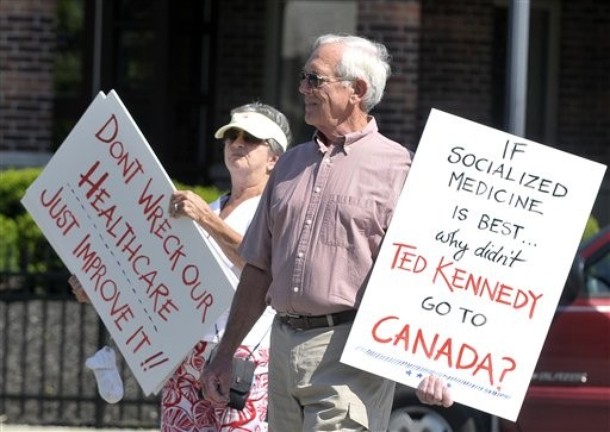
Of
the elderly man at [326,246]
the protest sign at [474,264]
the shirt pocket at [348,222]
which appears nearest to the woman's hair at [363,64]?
the elderly man at [326,246]

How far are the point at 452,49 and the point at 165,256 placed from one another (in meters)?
9.95

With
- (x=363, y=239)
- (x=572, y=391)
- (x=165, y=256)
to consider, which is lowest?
(x=572, y=391)

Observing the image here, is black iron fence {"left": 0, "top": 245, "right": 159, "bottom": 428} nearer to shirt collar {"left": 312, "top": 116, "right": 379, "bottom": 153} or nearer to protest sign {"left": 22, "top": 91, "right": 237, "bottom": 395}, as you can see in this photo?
protest sign {"left": 22, "top": 91, "right": 237, "bottom": 395}

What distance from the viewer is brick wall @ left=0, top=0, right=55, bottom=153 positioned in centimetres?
1307

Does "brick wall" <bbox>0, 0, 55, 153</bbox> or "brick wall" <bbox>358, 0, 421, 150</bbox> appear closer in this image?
"brick wall" <bbox>358, 0, 421, 150</bbox>

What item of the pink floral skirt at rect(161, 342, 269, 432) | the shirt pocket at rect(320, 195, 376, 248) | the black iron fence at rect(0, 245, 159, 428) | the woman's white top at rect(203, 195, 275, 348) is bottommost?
the black iron fence at rect(0, 245, 159, 428)

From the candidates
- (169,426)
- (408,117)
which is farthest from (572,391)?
(408,117)

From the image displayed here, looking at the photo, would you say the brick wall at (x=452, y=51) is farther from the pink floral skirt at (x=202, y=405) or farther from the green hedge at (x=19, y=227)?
the pink floral skirt at (x=202, y=405)

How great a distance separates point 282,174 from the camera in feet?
15.3

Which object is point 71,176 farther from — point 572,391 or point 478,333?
point 572,391

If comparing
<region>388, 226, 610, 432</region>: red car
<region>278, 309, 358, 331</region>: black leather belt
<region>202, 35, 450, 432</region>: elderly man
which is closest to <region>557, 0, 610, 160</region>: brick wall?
<region>388, 226, 610, 432</region>: red car

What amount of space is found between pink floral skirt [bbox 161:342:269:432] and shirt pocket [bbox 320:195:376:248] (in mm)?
875

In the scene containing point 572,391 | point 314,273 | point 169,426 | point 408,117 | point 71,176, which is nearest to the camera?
point 314,273

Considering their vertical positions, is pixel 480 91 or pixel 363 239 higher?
pixel 363 239
